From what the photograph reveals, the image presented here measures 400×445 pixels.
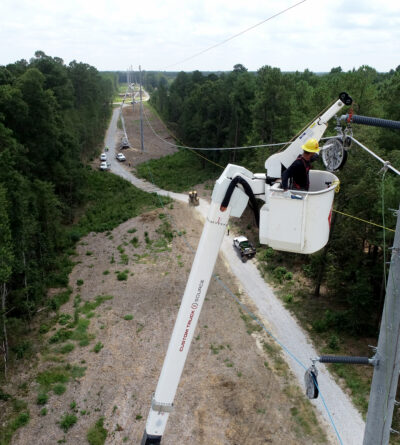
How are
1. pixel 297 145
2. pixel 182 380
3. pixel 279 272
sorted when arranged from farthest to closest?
pixel 279 272
pixel 182 380
pixel 297 145

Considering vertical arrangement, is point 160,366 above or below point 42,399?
above

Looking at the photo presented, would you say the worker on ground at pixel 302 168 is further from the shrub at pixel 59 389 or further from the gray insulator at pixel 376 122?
the shrub at pixel 59 389

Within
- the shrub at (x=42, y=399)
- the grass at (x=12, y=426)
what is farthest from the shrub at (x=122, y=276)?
the grass at (x=12, y=426)

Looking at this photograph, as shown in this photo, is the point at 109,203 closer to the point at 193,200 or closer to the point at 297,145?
the point at 193,200

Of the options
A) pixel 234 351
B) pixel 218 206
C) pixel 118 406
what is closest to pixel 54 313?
pixel 118 406

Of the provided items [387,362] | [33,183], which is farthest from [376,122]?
[33,183]

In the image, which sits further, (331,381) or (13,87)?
(13,87)

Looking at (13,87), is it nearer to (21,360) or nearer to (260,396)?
(21,360)

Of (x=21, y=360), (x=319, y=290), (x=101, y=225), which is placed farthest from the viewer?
(x=101, y=225)
